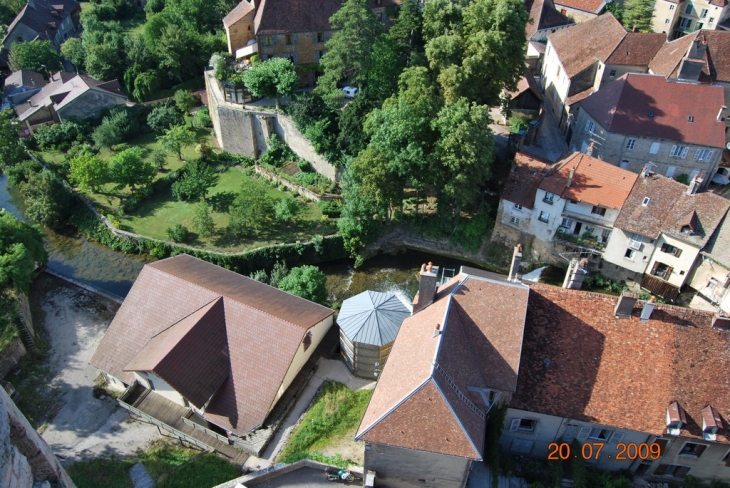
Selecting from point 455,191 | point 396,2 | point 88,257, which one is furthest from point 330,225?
point 396,2

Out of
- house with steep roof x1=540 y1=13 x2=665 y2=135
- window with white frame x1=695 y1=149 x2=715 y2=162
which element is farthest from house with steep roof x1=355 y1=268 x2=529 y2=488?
house with steep roof x1=540 y1=13 x2=665 y2=135

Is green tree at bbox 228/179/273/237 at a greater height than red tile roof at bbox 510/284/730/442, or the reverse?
red tile roof at bbox 510/284/730/442

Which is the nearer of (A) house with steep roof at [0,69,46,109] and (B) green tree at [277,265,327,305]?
(B) green tree at [277,265,327,305]

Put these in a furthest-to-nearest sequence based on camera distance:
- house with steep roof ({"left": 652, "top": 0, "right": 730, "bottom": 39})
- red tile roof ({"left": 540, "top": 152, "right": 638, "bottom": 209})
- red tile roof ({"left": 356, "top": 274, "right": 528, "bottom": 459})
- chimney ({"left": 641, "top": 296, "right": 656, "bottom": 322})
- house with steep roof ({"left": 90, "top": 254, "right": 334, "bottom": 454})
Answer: house with steep roof ({"left": 652, "top": 0, "right": 730, "bottom": 39}) < red tile roof ({"left": 540, "top": 152, "right": 638, "bottom": 209}) < house with steep roof ({"left": 90, "top": 254, "right": 334, "bottom": 454}) < chimney ({"left": 641, "top": 296, "right": 656, "bottom": 322}) < red tile roof ({"left": 356, "top": 274, "right": 528, "bottom": 459})

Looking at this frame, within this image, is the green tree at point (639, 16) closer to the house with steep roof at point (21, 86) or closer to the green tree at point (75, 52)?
the green tree at point (75, 52)

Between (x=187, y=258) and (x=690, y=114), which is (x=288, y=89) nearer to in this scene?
(x=187, y=258)

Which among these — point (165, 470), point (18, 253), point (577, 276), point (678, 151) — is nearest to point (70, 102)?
point (18, 253)

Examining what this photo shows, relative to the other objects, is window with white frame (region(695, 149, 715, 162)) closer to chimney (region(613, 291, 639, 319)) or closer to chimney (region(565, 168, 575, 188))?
chimney (region(565, 168, 575, 188))
